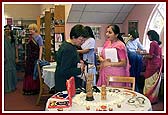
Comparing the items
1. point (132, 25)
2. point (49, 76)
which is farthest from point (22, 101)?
point (132, 25)

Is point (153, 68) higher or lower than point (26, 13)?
lower

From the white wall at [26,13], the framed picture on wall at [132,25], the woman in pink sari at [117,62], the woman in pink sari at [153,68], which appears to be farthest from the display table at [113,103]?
the white wall at [26,13]

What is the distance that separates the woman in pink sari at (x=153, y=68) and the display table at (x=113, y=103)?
1.27 m

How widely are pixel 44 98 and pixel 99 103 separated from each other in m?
1.84

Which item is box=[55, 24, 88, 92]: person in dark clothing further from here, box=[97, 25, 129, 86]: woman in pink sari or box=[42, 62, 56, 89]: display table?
box=[42, 62, 56, 89]: display table

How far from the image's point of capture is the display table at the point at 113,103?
4.48 ft

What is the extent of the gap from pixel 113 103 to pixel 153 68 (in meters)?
1.59

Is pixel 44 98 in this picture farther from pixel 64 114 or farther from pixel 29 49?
pixel 64 114

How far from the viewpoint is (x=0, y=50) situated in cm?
119

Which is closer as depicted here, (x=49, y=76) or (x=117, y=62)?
(x=117, y=62)

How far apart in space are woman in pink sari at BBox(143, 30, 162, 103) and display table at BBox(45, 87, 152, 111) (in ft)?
4.18

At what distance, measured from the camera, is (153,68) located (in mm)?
2920

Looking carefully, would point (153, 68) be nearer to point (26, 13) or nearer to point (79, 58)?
point (79, 58)

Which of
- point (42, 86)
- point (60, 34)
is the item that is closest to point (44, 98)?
point (42, 86)
